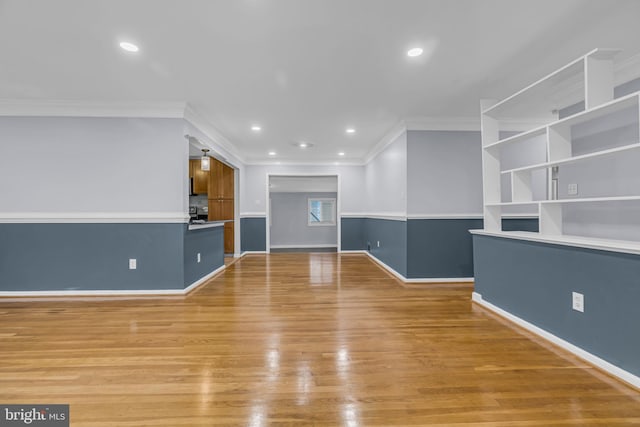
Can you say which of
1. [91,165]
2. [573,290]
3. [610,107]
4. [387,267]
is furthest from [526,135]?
[91,165]

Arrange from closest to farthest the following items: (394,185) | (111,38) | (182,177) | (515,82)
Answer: (111,38) → (515,82) → (182,177) → (394,185)

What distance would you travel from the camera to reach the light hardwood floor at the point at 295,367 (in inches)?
54.9

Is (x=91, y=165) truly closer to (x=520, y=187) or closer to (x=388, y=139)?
(x=388, y=139)

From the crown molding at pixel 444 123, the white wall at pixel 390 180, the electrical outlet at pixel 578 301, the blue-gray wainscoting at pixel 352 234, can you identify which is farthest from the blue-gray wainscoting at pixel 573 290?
the blue-gray wainscoting at pixel 352 234

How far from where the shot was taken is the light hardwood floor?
1.40 m

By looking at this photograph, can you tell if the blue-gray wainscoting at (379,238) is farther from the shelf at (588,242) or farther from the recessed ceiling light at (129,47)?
the recessed ceiling light at (129,47)

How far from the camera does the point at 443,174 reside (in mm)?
3982

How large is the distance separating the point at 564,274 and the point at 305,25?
264 cm

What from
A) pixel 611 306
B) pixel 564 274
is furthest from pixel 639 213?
pixel 611 306

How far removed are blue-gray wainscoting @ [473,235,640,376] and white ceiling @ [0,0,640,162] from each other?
5.39 feet

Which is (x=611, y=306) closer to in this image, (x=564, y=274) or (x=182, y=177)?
(x=564, y=274)

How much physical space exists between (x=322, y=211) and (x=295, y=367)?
7.32 meters

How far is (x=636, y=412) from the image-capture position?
1379 mm

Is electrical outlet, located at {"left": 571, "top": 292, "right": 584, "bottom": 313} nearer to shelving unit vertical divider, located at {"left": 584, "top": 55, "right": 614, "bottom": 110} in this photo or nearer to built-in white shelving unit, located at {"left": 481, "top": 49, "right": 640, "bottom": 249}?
built-in white shelving unit, located at {"left": 481, "top": 49, "right": 640, "bottom": 249}
